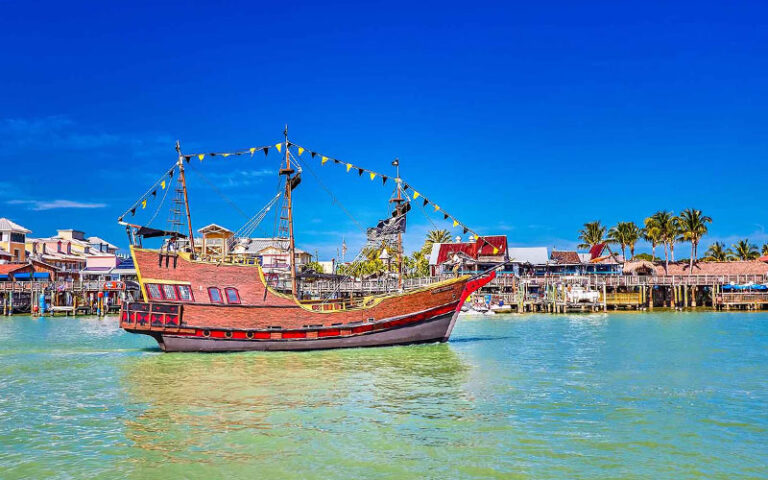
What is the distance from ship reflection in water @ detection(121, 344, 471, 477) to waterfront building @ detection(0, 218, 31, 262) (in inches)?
2774

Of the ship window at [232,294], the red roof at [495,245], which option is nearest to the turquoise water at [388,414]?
the ship window at [232,294]

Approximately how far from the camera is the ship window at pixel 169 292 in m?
28.9

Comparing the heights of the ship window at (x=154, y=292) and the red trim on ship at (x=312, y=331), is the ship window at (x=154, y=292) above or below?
above

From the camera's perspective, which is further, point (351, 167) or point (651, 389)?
point (351, 167)

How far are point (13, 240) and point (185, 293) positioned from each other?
7161 cm

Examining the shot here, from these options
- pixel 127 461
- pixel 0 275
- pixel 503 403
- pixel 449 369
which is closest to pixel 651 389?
pixel 503 403

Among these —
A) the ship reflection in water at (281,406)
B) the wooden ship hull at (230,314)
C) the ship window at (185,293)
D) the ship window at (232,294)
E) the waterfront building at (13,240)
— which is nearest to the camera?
the ship reflection in water at (281,406)

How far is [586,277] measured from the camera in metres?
72.2

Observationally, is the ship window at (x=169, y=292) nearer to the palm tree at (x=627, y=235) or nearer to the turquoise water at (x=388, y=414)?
the turquoise water at (x=388, y=414)

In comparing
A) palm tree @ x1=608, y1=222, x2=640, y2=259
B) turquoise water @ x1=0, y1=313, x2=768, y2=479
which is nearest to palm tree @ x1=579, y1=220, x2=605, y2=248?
palm tree @ x1=608, y1=222, x2=640, y2=259

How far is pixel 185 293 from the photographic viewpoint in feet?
95.9

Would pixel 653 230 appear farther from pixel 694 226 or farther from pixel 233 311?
pixel 233 311

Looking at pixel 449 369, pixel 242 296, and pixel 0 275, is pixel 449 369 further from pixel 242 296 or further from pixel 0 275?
pixel 0 275

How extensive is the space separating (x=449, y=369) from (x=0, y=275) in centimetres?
6736
